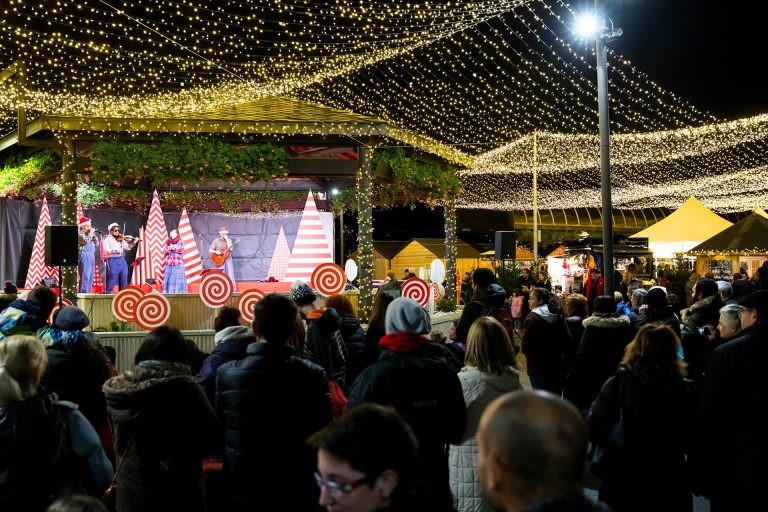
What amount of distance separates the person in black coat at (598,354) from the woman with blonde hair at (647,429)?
7.29 feet

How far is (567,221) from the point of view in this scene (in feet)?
169

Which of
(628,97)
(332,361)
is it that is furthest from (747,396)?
(628,97)

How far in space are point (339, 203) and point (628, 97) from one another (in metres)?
7.40

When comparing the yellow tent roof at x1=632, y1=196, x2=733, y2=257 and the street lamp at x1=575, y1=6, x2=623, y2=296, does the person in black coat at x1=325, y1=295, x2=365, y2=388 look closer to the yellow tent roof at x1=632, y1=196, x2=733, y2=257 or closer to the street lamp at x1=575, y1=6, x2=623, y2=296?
the street lamp at x1=575, y1=6, x2=623, y2=296

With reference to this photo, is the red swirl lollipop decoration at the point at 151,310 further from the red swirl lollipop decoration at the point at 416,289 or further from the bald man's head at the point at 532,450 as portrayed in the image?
the bald man's head at the point at 532,450

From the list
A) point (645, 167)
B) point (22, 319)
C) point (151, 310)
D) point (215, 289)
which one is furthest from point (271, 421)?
point (645, 167)

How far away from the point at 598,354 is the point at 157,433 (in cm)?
425

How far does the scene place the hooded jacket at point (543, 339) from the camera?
25.6ft

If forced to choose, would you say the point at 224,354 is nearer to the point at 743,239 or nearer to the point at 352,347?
the point at 352,347

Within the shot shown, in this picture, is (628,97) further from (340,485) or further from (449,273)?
(340,485)

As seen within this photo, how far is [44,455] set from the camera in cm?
325

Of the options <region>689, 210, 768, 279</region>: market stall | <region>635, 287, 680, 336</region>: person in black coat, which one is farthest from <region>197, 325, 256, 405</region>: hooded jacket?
<region>689, 210, 768, 279</region>: market stall

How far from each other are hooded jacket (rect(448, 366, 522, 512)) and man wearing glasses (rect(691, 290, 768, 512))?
101 centimetres

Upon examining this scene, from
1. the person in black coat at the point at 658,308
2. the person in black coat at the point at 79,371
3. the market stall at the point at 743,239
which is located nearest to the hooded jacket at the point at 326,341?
the person in black coat at the point at 79,371
